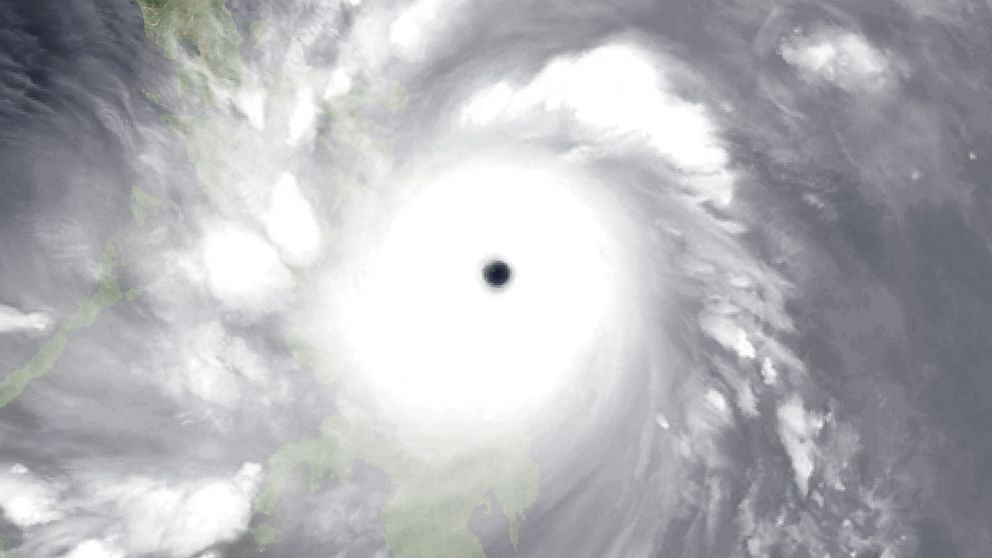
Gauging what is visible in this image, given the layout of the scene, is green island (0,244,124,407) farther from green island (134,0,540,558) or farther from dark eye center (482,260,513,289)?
dark eye center (482,260,513,289)

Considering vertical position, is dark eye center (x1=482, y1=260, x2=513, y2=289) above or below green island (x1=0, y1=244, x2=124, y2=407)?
below

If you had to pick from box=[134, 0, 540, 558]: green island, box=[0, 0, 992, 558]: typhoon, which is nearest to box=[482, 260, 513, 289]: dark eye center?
box=[0, 0, 992, 558]: typhoon

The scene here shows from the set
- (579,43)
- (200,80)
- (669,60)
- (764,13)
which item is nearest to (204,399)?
(200,80)

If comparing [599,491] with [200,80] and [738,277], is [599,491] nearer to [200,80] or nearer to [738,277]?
[738,277]

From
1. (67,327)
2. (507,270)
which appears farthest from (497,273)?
(67,327)

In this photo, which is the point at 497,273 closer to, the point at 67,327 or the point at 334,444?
the point at 334,444
